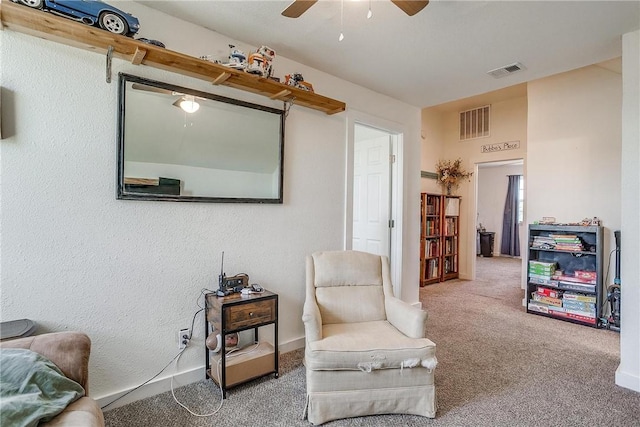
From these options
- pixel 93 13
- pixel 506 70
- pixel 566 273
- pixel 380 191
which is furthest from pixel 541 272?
pixel 93 13

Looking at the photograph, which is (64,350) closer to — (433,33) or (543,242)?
(433,33)

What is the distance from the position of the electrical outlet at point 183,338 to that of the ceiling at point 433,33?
2.09m

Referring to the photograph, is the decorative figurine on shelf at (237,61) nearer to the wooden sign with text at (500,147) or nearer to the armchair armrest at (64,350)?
the armchair armrest at (64,350)


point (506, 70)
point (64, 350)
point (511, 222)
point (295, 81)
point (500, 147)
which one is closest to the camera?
point (64, 350)

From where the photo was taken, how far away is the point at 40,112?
1.65 m

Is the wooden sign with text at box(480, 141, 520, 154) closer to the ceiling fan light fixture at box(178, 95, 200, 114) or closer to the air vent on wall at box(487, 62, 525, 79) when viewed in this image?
the air vent on wall at box(487, 62, 525, 79)

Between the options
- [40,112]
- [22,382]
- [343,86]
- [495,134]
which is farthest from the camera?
[495,134]

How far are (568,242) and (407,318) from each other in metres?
2.79

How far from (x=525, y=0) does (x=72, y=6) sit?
2.45m

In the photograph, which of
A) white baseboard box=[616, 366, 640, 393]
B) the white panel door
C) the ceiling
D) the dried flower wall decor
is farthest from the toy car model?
the dried flower wall decor

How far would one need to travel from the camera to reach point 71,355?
133cm

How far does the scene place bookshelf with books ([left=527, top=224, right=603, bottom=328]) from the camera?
3387 mm

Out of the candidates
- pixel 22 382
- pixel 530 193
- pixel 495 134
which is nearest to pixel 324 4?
pixel 22 382

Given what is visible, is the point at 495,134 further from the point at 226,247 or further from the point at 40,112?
the point at 40,112
